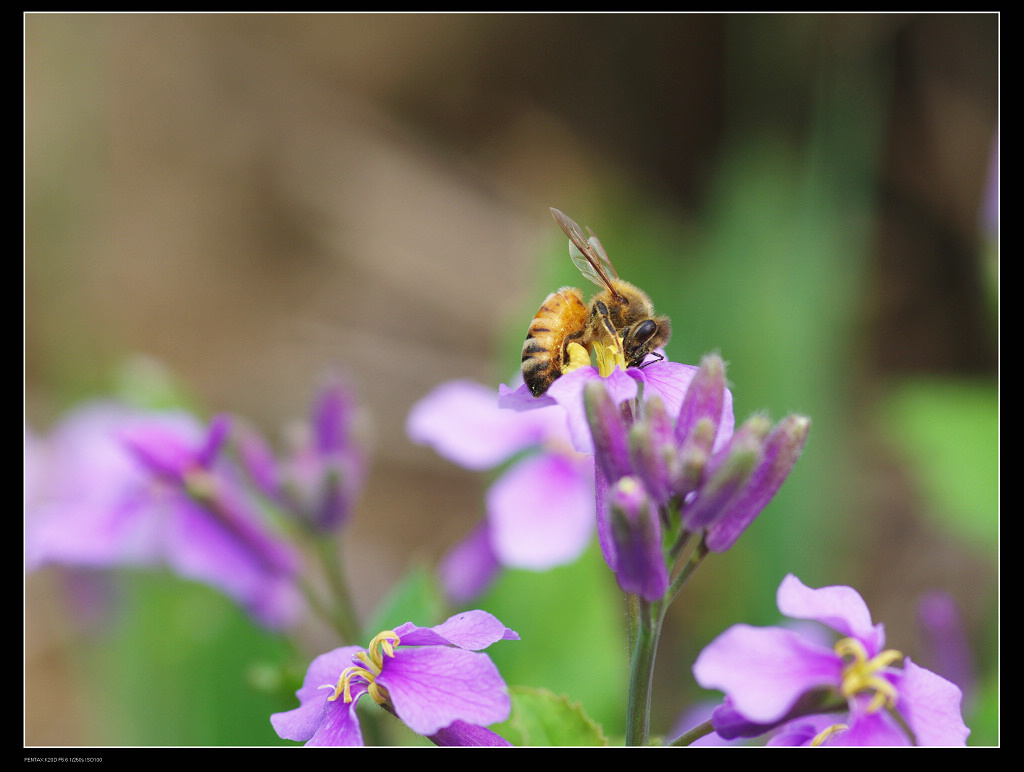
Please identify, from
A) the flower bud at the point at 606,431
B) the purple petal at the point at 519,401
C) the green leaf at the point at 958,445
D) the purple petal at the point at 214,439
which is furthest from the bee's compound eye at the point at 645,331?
the green leaf at the point at 958,445

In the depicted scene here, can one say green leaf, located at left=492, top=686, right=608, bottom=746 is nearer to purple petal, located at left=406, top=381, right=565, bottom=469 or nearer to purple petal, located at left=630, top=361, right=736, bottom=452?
purple petal, located at left=630, top=361, right=736, bottom=452

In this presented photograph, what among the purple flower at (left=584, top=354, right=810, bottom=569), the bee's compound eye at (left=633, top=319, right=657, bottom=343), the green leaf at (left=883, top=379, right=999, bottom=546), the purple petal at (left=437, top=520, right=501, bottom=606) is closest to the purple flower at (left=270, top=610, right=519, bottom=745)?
the purple flower at (left=584, top=354, right=810, bottom=569)

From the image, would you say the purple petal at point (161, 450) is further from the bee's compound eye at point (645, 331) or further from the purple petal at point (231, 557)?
the bee's compound eye at point (645, 331)

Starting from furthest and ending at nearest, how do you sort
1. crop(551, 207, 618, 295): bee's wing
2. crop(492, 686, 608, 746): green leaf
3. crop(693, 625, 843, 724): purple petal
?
1. crop(551, 207, 618, 295): bee's wing
2. crop(492, 686, 608, 746): green leaf
3. crop(693, 625, 843, 724): purple petal

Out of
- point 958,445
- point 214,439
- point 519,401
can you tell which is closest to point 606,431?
point 519,401
